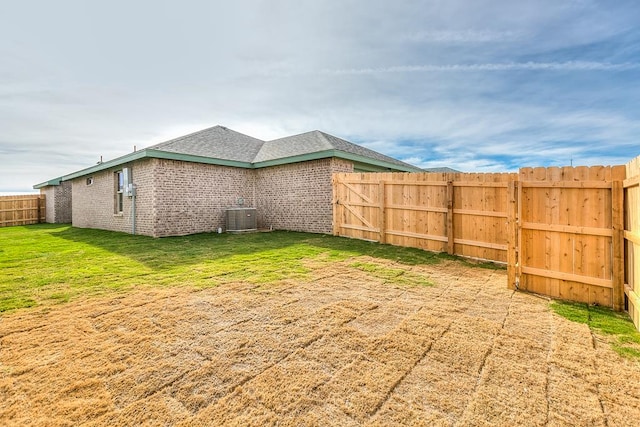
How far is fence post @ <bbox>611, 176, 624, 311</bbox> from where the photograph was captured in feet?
12.7

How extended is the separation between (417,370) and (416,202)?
642 cm

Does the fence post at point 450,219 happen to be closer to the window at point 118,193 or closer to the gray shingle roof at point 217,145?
the gray shingle roof at point 217,145

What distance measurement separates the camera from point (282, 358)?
2.57 metres

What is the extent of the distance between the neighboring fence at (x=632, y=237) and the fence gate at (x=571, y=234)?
9 centimetres

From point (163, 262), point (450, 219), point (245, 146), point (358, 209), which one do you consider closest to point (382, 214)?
point (358, 209)

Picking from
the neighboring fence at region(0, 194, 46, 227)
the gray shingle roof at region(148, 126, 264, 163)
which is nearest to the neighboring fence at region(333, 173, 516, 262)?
the gray shingle roof at region(148, 126, 264, 163)

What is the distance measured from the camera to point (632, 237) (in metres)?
3.49

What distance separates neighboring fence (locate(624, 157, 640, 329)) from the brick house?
8.08 meters

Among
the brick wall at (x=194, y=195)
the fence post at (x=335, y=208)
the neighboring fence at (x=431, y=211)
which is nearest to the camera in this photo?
the neighboring fence at (x=431, y=211)

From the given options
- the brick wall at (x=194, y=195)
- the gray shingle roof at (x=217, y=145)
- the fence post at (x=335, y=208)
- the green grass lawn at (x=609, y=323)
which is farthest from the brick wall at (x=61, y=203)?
the green grass lawn at (x=609, y=323)

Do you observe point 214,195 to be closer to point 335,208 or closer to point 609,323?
point 335,208

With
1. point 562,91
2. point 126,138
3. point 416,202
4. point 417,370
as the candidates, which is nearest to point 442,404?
point 417,370

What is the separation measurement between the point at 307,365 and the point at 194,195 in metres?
10.9

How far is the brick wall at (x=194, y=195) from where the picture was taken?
36.3ft
